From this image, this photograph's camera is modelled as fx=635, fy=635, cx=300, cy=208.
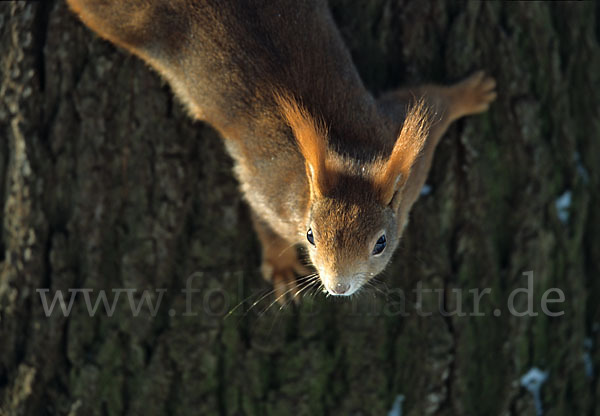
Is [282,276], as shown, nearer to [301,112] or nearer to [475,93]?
[301,112]

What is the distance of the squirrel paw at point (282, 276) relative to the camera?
2.74 m

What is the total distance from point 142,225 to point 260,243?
0.50 m

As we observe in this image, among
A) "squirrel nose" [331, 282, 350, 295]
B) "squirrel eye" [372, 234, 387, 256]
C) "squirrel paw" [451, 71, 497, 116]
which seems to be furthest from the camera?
"squirrel paw" [451, 71, 497, 116]

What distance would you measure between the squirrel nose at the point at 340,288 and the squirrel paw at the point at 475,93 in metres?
0.98

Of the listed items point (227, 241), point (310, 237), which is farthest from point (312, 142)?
point (227, 241)

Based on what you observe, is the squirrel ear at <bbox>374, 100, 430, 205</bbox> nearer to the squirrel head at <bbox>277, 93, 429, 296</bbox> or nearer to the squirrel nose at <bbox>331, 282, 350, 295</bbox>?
the squirrel head at <bbox>277, 93, 429, 296</bbox>

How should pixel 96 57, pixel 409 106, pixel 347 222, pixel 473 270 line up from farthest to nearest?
pixel 473 270, pixel 96 57, pixel 409 106, pixel 347 222

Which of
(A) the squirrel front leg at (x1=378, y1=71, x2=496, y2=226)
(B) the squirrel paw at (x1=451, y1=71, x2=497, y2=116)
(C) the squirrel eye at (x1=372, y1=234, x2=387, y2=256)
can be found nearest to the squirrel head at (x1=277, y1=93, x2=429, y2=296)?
(C) the squirrel eye at (x1=372, y1=234, x2=387, y2=256)

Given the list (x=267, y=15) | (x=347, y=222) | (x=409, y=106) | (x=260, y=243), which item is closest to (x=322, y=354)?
(x=260, y=243)

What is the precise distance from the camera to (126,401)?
2.71m

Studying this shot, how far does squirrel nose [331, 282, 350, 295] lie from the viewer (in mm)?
2201

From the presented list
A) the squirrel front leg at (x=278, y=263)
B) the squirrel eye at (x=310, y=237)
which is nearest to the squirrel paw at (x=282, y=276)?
the squirrel front leg at (x=278, y=263)

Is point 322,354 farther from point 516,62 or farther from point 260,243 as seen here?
point 516,62

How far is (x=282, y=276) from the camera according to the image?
2.80 meters
